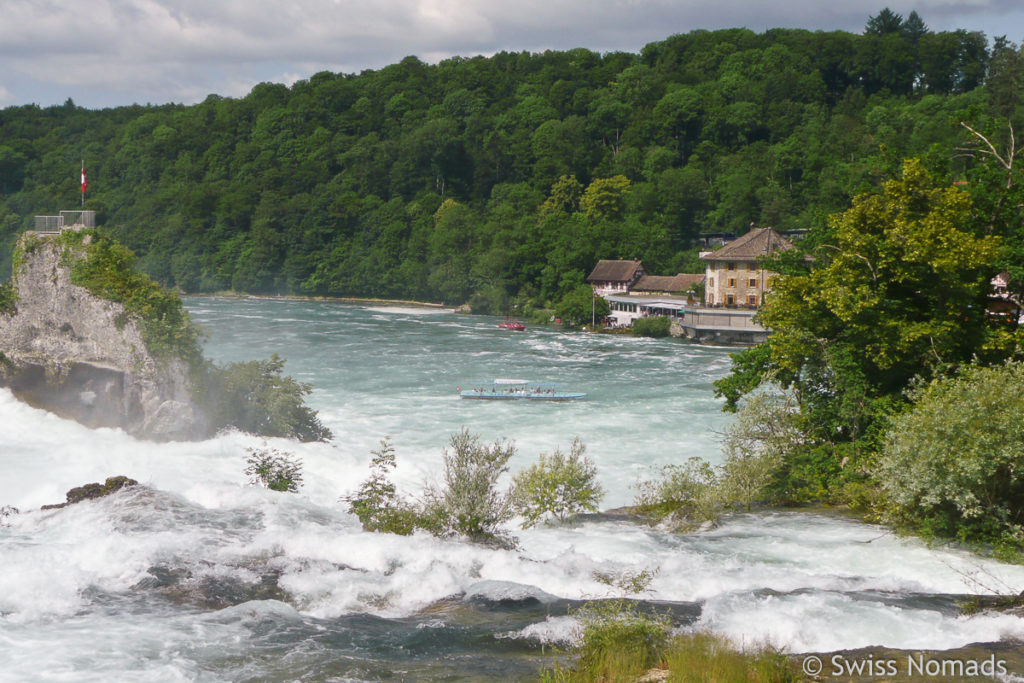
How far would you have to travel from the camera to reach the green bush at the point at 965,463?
1855 cm

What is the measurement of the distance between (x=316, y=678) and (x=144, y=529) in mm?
7649

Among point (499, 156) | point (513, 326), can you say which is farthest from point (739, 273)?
point (499, 156)

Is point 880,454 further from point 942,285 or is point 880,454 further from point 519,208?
point 519,208

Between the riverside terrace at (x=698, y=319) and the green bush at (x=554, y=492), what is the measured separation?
4782cm

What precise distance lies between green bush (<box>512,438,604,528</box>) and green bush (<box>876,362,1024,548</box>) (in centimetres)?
703

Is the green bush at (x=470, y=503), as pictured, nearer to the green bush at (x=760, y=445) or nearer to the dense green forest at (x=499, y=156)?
the green bush at (x=760, y=445)

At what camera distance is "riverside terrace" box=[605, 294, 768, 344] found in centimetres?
7250

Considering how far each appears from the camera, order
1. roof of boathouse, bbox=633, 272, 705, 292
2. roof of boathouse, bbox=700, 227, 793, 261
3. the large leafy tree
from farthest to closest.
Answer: roof of boathouse, bbox=633, 272, 705, 292 < roof of boathouse, bbox=700, 227, 793, 261 < the large leafy tree

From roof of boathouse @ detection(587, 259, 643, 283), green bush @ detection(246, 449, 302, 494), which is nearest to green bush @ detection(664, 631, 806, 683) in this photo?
green bush @ detection(246, 449, 302, 494)

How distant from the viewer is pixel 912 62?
5522 inches

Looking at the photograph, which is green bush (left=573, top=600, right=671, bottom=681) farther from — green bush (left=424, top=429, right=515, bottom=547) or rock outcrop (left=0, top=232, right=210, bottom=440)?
rock outcrop (left=0, top=232, right=210, bottom=440)

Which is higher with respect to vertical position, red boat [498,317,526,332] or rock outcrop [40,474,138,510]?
red boat [498,317,526,332]

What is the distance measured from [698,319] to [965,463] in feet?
185

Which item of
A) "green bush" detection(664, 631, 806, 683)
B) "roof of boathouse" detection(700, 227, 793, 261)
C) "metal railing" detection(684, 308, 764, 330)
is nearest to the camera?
"green bush" detection(664, 631, 806, 683)
